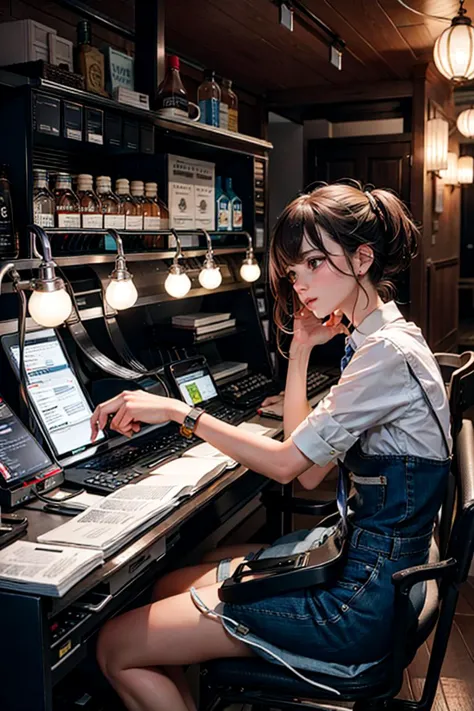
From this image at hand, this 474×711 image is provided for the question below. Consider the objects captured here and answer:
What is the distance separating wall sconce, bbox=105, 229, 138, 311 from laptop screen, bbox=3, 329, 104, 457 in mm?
250

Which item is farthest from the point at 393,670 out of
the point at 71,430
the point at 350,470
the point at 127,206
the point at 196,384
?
the point at 127,206

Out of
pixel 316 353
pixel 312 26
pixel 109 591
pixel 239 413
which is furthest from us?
pixel 316 353

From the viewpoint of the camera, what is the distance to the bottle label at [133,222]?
2.72 metres

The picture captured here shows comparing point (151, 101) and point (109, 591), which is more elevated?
point (151, 101)

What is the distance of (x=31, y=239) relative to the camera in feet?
7.16

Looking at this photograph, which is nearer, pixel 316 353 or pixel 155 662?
pixel 155 662

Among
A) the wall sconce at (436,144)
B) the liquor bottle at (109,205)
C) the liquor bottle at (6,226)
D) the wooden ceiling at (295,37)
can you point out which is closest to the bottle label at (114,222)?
the liquor bottle at (109,205)

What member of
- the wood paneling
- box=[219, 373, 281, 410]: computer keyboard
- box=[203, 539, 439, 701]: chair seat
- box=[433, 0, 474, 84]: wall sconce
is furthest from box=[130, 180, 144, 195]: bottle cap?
the wood paneling

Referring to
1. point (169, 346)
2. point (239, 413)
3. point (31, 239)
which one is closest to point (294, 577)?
point (31, 239)

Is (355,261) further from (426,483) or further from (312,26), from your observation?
(312,26)

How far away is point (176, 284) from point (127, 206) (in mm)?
→ 332

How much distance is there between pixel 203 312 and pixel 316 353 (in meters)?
1.22

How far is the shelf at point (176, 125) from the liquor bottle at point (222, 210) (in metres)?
0.20

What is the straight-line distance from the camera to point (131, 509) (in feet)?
6.40
